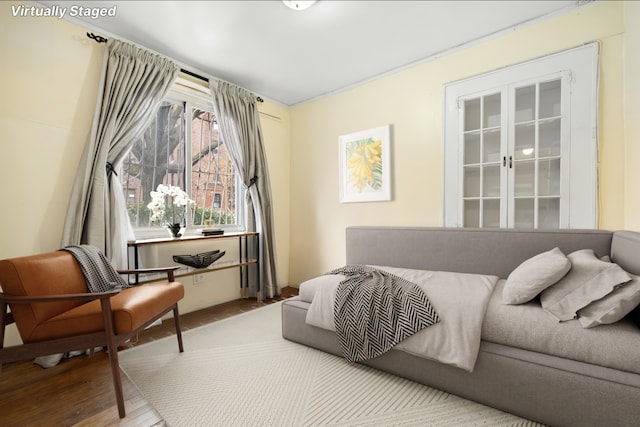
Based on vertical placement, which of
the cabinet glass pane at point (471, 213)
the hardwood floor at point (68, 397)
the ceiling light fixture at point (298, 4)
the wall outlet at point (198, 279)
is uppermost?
Answer: the ceiling light fixture at point (298, 4)

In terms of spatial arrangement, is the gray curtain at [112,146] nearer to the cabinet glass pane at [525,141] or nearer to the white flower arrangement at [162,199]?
the white flower arrangement at [162,199]

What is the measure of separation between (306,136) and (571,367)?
3466 millimetres

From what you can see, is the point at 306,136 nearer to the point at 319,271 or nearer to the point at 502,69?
the point at 319,271

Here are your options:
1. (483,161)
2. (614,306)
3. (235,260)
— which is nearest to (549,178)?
(483,161)

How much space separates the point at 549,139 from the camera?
241cm

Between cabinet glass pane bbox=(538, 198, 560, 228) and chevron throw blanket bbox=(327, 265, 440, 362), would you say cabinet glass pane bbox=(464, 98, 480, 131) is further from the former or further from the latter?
chevron throw blanket bbox=(327, 265, 440, 362)

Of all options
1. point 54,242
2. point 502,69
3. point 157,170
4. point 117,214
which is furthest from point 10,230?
point 502,69

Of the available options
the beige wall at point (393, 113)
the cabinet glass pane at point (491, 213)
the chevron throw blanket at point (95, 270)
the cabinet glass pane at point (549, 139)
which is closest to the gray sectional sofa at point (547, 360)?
the cabinet glass pane at point (491, 213)

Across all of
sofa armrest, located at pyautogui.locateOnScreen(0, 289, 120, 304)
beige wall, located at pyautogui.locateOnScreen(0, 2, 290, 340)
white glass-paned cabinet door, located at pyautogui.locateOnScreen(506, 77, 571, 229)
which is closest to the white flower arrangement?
beige wall, located at pyautogui.locateOnScreen(0, 2, 290, 340)

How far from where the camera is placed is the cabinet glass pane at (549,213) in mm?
2369

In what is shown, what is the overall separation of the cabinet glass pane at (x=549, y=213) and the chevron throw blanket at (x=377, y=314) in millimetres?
1357

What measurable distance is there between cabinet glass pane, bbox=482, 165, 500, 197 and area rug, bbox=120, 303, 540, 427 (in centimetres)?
181

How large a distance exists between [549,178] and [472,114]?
2.84 ft

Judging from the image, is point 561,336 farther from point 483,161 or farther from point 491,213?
point 483,161
